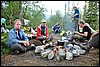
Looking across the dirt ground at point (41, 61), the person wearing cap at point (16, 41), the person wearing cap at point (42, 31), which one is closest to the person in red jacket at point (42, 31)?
the person wearing cap at point (42, 31)

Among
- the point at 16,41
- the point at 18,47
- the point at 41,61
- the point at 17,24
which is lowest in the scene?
the point at 41,61

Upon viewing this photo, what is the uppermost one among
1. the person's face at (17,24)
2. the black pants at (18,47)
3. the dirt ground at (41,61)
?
the person's face at (17,24)

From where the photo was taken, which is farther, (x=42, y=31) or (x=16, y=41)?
(x=42, y=31)

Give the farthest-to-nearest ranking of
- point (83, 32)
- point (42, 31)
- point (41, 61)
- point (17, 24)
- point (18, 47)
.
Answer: point (42, 31) < point (83, 32) < point (17, 24) < point (18, 47) < point (41, 61)

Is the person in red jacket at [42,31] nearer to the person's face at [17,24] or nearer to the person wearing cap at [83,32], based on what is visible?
the person wearing cap at [83,32]

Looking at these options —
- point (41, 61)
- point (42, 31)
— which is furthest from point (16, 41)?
point (42, 31)

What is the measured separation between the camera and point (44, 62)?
175 inches

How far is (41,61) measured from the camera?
179 inches

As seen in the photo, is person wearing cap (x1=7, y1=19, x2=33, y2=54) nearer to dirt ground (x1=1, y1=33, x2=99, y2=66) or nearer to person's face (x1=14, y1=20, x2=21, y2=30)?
person's face (x1=14, y1=20, x2=21, y2=30)

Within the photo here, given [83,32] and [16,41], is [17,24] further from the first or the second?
[83,32]

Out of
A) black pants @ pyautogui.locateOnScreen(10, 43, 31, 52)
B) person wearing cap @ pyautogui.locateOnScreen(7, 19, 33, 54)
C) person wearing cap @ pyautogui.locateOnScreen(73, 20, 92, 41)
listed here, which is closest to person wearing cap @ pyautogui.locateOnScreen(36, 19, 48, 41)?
person wearing cap @ pyautogui.locateOnScreen(73, 20, 92, 41)

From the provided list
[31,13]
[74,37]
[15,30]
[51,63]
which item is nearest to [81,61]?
[51,63]

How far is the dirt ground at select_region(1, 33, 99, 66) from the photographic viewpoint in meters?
4.29

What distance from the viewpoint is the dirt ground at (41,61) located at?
14.1 feet
